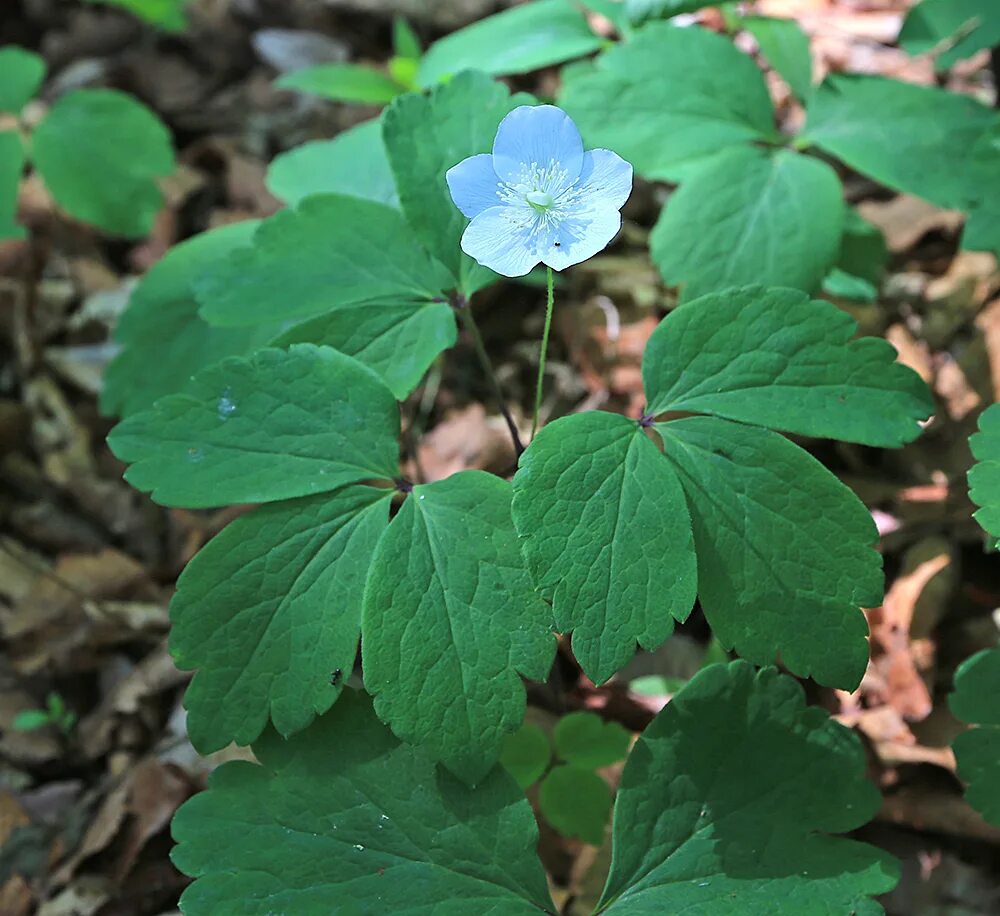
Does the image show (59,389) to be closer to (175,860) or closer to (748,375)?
(175,860)

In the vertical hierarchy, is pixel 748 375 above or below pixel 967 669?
above

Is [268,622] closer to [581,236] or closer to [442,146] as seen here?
[581,236]

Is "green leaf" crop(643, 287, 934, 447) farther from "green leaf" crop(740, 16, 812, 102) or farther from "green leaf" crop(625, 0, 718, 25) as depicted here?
"green leaf" crop(740, 16, 812, 102)

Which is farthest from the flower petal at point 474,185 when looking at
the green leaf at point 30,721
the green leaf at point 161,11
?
the green leaf at point 161,11

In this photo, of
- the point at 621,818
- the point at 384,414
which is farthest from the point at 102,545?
the point at 621,818

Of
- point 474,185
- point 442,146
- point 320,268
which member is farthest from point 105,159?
point 474,185

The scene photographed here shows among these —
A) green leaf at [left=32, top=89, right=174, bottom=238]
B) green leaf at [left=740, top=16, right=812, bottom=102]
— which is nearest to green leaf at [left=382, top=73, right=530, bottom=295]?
green leaf at [left=740, top=16, right=812, bottom=102]
